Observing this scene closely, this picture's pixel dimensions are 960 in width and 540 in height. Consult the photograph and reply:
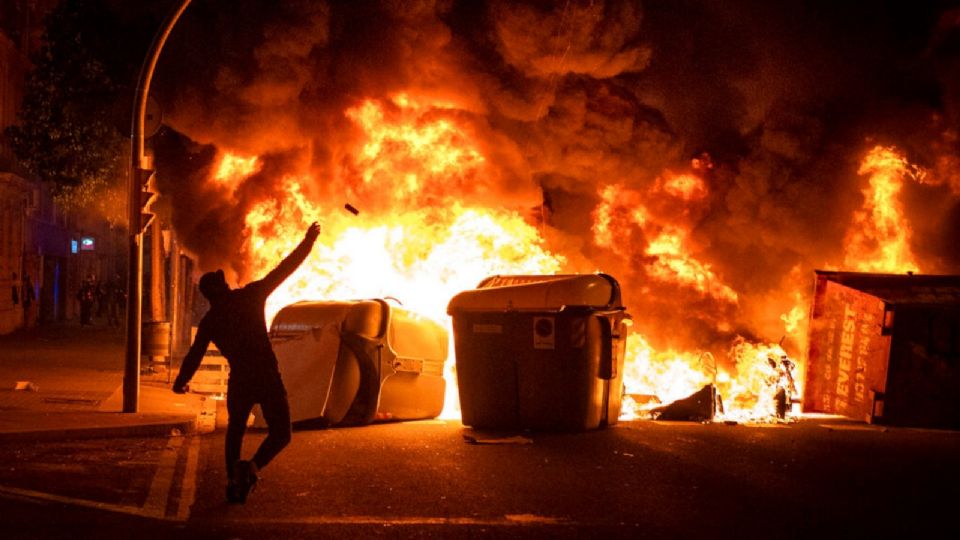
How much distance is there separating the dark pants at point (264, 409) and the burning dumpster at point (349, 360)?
388cm

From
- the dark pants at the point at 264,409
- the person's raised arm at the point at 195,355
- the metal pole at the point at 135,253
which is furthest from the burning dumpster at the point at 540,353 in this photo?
the person's raised arm at the point at 195,355

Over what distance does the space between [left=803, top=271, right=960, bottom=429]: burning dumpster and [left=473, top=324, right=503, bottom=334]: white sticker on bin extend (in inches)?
183

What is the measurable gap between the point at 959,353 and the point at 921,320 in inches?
22.1

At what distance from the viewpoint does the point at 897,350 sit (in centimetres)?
1265

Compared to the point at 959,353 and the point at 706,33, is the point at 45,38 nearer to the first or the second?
the point at 706,33

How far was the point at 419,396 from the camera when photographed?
12.6 metres

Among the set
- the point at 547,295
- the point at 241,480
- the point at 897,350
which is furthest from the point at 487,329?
the point at 241,480

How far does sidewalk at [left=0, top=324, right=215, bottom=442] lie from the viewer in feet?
35.6

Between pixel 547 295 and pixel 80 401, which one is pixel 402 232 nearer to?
pixel 547 295

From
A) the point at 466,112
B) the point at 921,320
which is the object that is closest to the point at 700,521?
the point at 921,320

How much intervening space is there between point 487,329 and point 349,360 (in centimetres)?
155

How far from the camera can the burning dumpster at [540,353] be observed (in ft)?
38.1

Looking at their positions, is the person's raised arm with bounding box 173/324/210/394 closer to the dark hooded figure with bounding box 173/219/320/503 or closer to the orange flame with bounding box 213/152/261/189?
the dark hooded figure with bounding box 173/219/320/503

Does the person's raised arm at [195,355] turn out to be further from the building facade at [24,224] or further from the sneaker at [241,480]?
the building facade at [24,224]
